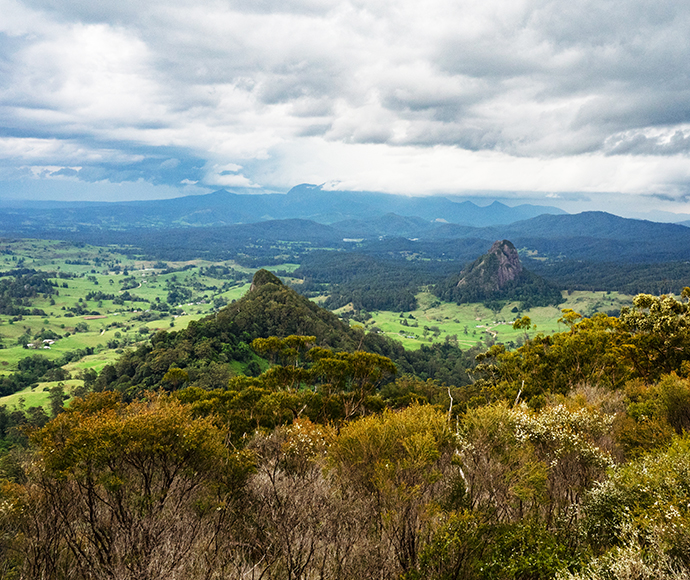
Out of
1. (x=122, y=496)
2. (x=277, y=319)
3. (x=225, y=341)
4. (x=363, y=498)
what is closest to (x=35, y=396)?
(x=225, y=341)

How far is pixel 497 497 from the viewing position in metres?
16.8

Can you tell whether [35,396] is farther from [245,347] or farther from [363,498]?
[363,498]

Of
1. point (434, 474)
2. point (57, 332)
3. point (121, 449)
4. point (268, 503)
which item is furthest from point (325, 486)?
point (57, 332)

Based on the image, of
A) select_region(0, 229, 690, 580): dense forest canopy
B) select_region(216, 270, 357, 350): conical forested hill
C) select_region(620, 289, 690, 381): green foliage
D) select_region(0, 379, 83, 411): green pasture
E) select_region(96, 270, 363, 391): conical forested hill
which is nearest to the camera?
select_region(0, 229, 690, 580): dense forest canopy

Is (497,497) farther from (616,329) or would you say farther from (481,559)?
(616,329)

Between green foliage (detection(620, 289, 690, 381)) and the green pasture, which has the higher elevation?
green foliage (detection(620, 289, 690, 381))

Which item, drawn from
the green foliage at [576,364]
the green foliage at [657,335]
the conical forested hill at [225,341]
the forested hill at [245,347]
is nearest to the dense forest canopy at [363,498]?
the green foliage at [657,335]

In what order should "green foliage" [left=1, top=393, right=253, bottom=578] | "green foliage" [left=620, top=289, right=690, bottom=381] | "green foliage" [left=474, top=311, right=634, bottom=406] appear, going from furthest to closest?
"green foliage" [left=474, top=311, right=634, bottom=406], "green foliage" [left=620, top=289, right=690, bottom=381], "green foliage" [left=1, top=393, right=253, bottom=578]

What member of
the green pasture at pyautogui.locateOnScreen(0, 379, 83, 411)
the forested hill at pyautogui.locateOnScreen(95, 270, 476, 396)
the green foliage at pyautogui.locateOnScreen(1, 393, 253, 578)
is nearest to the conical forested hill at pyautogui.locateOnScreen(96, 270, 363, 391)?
the forested hill at pyautogui.locateOnScreen(95, 270, 476, 396)

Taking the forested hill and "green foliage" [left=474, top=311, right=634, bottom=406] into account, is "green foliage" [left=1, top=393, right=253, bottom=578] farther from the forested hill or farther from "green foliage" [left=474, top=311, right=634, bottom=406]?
the forested hill

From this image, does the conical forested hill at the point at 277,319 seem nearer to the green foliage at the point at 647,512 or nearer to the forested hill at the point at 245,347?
the forested hill at the point at 245,347

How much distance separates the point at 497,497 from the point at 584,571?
199 inches

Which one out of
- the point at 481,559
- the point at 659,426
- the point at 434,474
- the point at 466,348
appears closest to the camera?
the point at 481,559

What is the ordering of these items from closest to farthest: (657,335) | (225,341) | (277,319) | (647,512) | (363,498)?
1. (647,512)
2. (363,498)
3. (657,335)
4. (225,341)
5. (277,319)
